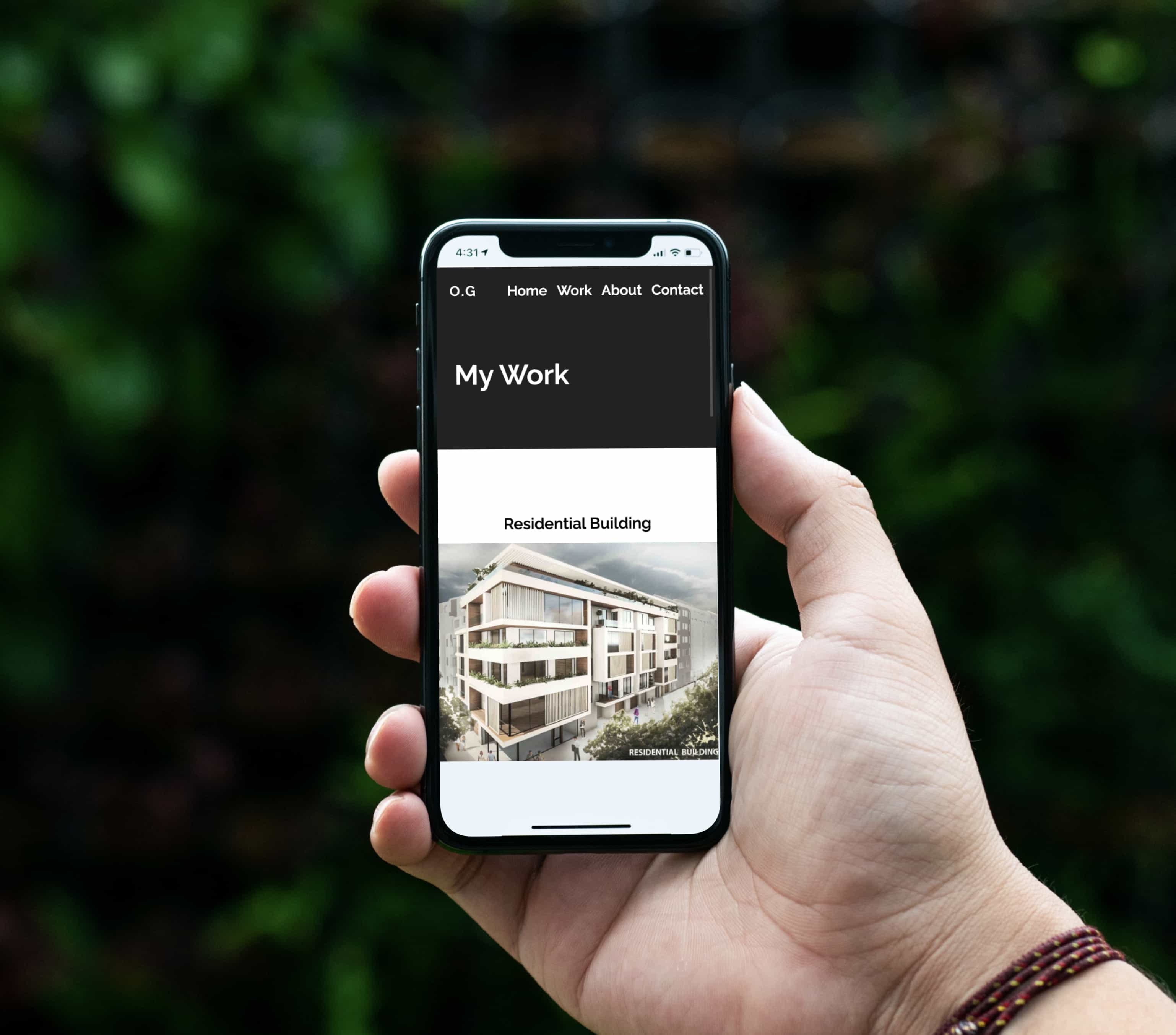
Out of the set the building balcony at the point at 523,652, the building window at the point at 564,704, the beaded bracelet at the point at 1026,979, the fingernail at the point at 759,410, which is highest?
the fingernail at the point at 759,410

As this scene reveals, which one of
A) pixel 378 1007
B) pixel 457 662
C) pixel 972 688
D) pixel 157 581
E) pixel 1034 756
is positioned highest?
pixel 457 662

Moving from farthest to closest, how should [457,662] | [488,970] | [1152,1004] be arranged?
[488,970]
[457,662]
[1152,1004]

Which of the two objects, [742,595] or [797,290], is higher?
[797,290]

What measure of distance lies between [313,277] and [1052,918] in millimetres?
1324

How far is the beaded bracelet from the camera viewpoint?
0.62 meters

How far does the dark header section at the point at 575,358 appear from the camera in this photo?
0.78m

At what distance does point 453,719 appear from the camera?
0.76m

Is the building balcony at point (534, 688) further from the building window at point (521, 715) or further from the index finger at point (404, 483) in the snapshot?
the index finger at point (404, 483)

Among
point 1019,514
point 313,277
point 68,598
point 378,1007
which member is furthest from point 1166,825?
point 68,598

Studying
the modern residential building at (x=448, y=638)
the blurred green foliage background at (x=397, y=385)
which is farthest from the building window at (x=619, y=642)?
the blurred green foliage background at (x=397, y=385)

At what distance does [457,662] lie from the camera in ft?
2.53

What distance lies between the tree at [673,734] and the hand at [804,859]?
0.07 feet

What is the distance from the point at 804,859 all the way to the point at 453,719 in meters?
0.27

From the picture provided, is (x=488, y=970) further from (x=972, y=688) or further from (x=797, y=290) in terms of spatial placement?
(x=797, y=290)
